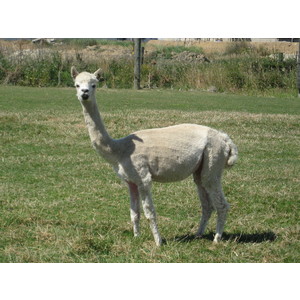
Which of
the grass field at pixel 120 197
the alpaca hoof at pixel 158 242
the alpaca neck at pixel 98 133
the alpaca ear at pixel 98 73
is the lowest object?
the grass field at pixel 120 197

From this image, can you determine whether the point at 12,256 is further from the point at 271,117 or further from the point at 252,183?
the point at 271,117

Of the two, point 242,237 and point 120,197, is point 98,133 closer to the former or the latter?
point 242,237

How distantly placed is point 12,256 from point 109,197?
278 centimetres

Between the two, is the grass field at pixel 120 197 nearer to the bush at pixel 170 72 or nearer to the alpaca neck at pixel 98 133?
the alpaca neck at pixel 98 133

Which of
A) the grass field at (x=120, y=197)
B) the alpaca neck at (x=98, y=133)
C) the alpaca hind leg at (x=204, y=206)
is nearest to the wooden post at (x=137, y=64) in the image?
the grass field at (x=120, y=197)

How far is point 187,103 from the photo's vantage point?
19.7m

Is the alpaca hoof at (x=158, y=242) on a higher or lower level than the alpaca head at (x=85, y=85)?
lower

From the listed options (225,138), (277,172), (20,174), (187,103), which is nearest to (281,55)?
(187,103)

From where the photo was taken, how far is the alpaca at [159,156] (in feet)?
18.6

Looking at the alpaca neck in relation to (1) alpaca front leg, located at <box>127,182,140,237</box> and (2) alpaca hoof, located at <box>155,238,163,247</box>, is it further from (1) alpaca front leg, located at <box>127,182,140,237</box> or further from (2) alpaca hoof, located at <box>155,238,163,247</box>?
(2) alpaca hoof, located at <box>155,238,163,247</box>

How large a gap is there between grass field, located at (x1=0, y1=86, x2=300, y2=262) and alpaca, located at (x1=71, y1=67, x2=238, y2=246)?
1.44ft

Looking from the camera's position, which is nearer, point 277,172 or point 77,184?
point 77,184

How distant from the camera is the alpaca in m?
5.67

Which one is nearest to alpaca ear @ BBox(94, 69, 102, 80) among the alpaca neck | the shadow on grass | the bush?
the alpaca neck
